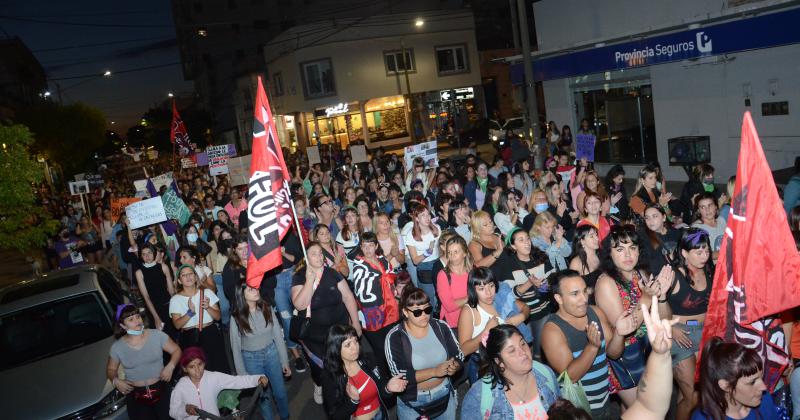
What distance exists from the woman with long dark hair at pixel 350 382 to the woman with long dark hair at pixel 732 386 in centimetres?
196

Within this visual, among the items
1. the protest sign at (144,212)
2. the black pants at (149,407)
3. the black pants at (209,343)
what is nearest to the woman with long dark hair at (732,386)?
the black pants at (149,407)

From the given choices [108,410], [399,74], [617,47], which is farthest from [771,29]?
[399,74]

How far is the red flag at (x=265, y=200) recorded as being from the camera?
6164mm

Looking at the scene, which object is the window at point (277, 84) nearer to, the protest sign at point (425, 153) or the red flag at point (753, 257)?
the protest sign at point (425, 153)

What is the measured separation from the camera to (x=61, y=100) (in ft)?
177

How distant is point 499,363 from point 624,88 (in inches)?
624

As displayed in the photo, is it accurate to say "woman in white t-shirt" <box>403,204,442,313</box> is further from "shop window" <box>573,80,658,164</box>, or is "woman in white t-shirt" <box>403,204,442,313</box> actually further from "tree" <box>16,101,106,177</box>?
"tree" <box>16,101,106,177</box>

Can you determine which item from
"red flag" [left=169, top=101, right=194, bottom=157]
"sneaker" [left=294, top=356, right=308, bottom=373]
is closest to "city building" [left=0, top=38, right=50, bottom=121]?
"red flag" [left=169, top=101, right=194, bottom=157]

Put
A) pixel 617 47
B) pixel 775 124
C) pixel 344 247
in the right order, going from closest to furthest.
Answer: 1. pixel 344 247
2. pixel 775 124
3. pixel 617 47

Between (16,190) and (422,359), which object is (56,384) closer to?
(422,359)

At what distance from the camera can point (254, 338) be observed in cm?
608

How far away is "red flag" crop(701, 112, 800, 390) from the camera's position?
369cm

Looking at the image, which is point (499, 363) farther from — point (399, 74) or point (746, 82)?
point (399, 74)

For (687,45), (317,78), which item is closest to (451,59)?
(317,78)
